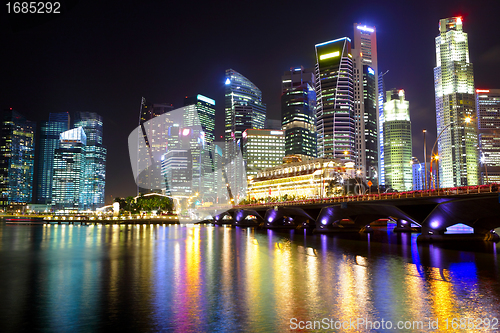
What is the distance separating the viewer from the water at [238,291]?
2062 centimetres

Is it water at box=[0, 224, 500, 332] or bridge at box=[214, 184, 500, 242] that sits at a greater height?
bridge at box=[214, 184, 500, 242]

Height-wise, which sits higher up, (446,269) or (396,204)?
(396,204)

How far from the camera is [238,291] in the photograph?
91.6ft

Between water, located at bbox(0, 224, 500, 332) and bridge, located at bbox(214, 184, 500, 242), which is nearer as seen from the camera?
water, located at bbox(0, 224, 500, 332)

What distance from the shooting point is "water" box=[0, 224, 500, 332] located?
20.6m

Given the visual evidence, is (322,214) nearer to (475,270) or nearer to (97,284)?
(475,270)

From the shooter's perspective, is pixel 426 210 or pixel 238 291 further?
pixel 426 210

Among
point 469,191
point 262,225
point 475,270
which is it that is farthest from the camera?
point 262,225

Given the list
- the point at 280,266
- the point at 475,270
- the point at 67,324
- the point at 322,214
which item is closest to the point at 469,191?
the point at 475,270

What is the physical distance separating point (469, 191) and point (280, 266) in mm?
29940

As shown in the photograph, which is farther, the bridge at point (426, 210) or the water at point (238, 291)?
the bridge at point (426, 210)

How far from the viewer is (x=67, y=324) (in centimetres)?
2005

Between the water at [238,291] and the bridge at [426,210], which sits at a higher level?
the bridge at [426,210]

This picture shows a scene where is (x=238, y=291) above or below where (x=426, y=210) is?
below
